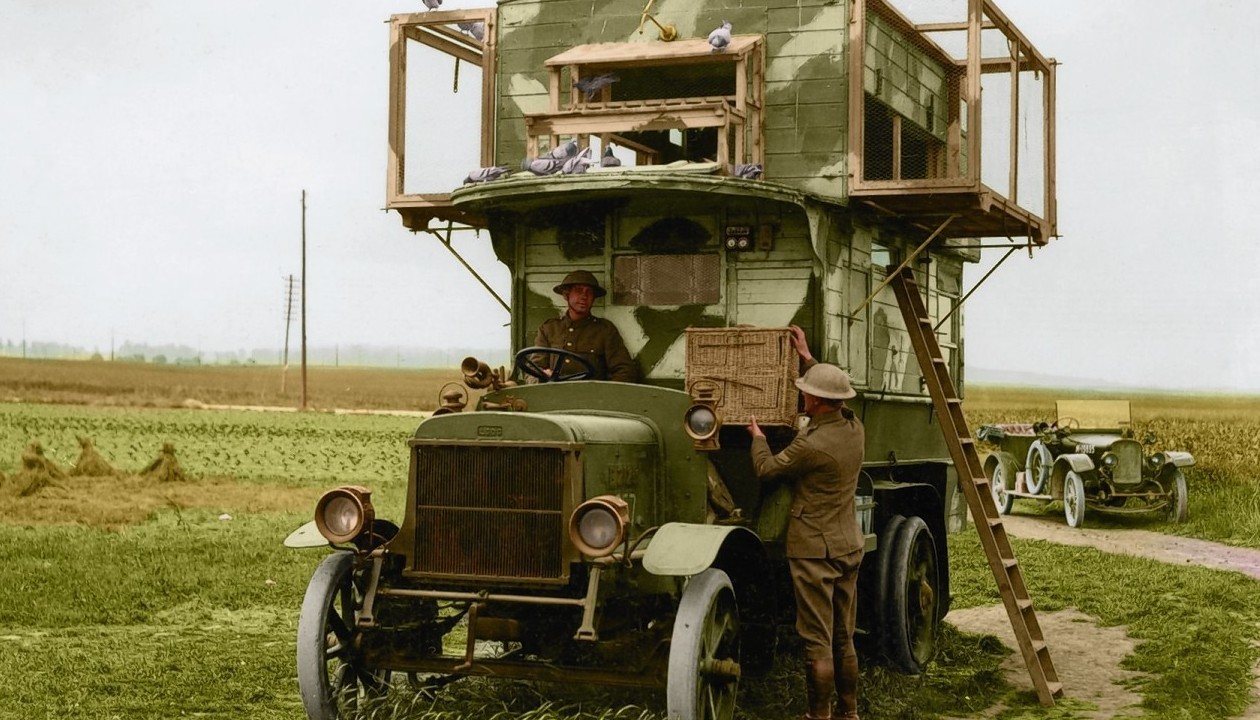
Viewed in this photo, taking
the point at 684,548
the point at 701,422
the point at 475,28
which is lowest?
the point at 684,548

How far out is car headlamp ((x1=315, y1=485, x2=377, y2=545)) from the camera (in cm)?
753

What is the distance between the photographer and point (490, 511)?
7.53 m

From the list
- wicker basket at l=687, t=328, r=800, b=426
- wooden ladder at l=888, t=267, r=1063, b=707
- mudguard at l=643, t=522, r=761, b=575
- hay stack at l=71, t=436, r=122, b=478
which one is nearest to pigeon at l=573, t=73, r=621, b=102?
wooden ladder at l=888, t=267, r=1063, b=707

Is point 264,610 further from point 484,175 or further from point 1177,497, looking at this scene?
point 1177,497

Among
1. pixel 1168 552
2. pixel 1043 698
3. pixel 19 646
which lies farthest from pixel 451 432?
pixel 1168 552

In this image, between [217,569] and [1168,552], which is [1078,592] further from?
[217,569]

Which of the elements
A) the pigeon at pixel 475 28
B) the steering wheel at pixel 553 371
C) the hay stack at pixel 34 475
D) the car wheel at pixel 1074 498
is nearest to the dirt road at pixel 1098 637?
the car wheel at pixel 1074 498

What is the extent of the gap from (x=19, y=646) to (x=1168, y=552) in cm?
1343

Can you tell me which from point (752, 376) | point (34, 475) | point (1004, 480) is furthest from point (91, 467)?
point (752, 376)

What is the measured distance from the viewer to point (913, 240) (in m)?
11.7

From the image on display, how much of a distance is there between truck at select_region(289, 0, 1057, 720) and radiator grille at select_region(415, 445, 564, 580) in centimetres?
1

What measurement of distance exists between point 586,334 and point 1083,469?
46.1 feet

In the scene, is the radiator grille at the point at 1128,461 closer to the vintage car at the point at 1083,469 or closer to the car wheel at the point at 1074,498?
the vintage car at the point at 1083,469

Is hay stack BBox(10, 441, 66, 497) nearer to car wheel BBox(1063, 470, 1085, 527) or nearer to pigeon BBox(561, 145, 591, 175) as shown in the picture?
car wheel BBox(1063, 470, 1085, 527)
